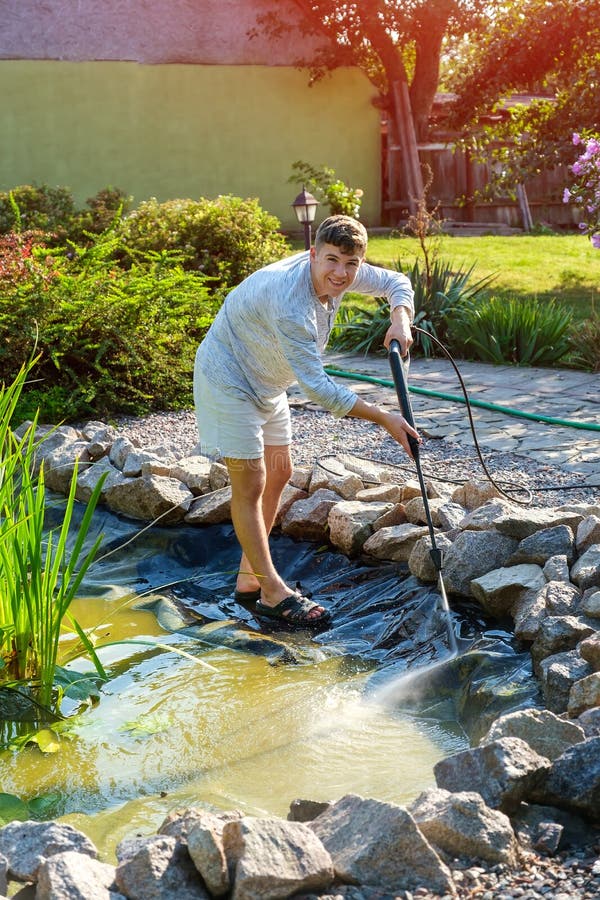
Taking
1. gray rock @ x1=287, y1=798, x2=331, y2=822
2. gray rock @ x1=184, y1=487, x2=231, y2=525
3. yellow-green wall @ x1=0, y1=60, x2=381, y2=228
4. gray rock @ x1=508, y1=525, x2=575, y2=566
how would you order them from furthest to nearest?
yellow-green wall @ x1=0, y1=60, x2=381, y2=228
gray rock @ x1=184, y1=487, x2=231, y2=525
gray rock @ x1=508, y1=525, x2=575, y2=566
gray rock @ x1=287, y1=798, x2=331, y2=822

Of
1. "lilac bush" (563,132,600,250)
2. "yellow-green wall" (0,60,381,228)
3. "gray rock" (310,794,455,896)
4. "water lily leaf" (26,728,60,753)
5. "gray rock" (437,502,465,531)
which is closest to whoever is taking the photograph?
"gray rock" (310,794,455,896)

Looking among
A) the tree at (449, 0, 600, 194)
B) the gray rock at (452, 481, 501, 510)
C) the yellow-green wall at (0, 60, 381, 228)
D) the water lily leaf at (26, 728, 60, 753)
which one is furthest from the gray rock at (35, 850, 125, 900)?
the yellow-green wall at (0, 60, 381, 228)

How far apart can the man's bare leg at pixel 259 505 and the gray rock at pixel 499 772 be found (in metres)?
1.60

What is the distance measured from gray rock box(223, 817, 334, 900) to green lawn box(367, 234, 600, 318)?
817 cm

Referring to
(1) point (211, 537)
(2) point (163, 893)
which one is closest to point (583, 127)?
(1) point (211, 537)

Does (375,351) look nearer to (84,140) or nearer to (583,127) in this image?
(583,127)

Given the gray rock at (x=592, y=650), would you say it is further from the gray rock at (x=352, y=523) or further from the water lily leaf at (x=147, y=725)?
the gray rock at (x=352, y=523)

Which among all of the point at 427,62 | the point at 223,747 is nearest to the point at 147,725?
the point at 223,747

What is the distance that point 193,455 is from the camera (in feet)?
18.9

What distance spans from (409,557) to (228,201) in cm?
647

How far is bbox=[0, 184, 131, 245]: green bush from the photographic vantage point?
1117 cm

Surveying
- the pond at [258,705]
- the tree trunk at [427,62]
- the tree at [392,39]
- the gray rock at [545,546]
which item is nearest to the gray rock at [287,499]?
the pond at [258,705]

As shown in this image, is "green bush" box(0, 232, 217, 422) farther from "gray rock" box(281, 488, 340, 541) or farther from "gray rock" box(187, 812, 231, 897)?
"gray rock" box(187, 812, 231, 897)

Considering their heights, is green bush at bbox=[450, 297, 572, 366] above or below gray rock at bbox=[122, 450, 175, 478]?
above
